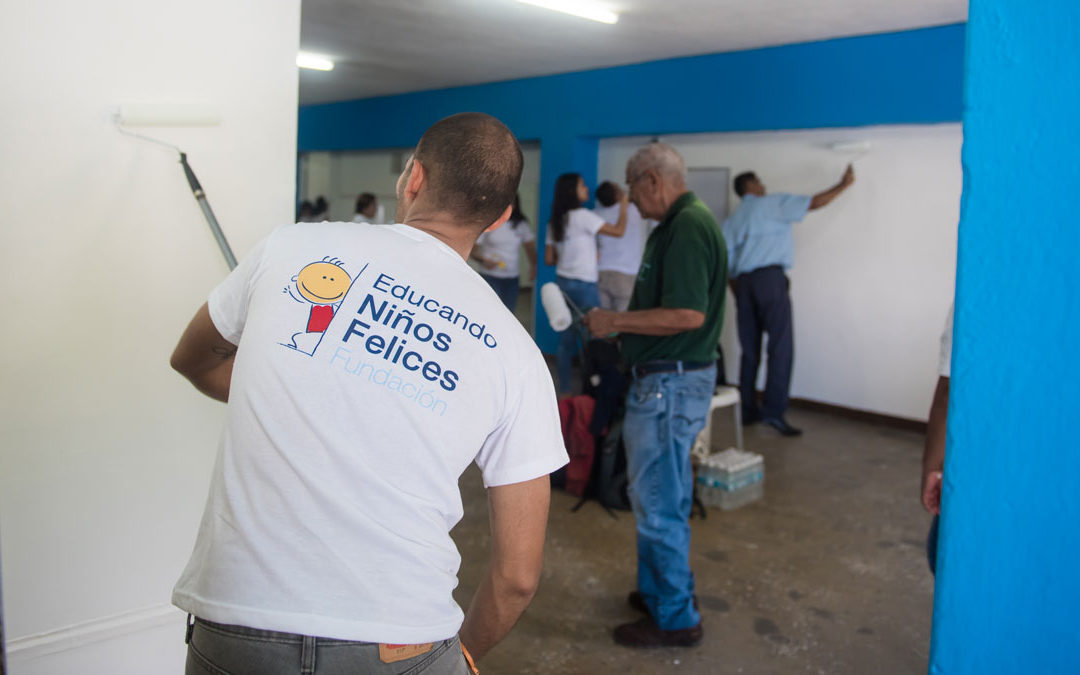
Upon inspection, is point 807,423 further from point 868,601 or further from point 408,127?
point 408,127

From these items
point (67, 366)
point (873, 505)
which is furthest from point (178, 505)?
point (873, 505)

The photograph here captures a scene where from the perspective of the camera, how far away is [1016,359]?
1.02 m

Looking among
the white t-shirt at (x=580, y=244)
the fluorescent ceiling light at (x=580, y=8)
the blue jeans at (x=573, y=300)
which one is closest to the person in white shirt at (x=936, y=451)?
the fluorescent ceiling light at (x=580, y=8)

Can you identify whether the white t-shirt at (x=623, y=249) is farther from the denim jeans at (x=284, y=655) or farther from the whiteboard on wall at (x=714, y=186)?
the denim jeans at (x=284, y=655)

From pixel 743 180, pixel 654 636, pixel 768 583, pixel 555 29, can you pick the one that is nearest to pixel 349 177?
pixel 555 29

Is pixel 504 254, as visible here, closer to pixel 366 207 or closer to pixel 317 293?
pixel 366 207

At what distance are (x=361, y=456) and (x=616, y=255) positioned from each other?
5.68m

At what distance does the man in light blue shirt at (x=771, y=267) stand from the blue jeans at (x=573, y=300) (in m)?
1.03

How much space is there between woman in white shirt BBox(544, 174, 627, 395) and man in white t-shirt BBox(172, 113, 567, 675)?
4.89 m

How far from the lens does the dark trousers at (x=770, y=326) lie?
613 centimetres

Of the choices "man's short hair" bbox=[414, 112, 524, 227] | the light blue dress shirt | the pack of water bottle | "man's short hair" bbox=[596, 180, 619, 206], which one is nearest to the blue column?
"man's short hair" bbox=[596, 180, 619, 206]

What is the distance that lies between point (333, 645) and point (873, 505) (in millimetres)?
4015

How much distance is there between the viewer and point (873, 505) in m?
4.58

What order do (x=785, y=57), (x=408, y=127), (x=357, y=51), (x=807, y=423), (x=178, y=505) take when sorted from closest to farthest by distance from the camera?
(x=178, y=505) < (x=785, y=57) < (x=807, y=423) < (x=357, y=51) < (x=408, y=127)
